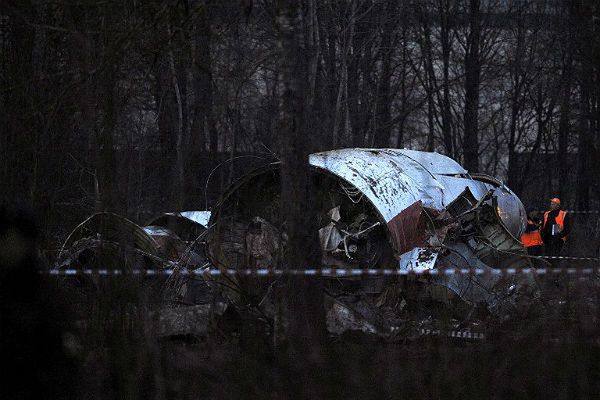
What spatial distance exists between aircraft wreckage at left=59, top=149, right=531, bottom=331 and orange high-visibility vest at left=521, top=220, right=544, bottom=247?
3.32 metres

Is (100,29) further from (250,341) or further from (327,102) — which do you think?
(327,102)

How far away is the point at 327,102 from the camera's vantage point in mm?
28781

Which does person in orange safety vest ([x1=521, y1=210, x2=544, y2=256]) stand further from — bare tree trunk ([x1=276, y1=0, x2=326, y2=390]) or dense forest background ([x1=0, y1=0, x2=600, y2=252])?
bare tree trunk ([x1=276, y1=0, x2=326, y2=390])

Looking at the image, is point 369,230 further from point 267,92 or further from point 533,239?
point 267,92

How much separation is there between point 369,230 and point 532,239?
5.97 m

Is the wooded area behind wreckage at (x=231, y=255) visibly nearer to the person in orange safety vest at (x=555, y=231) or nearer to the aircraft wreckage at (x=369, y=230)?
the aircraft wreckage at (x=369, y=230)

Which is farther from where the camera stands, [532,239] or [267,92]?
[267,92]

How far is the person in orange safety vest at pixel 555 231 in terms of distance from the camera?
17484 mm

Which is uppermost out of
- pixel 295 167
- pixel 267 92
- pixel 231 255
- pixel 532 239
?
pixel 267 92

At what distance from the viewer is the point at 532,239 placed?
17.7m

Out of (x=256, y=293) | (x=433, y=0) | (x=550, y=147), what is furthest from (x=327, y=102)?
(x=256, y=293)

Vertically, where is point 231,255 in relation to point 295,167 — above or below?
below

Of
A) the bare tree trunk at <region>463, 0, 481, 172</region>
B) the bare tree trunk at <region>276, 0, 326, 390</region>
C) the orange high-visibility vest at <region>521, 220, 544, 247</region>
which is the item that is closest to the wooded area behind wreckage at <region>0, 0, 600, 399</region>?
the bare tree trunk at <region>276, 0, 326, 390</region>

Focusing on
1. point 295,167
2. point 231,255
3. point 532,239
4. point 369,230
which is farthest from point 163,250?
point 532,239
